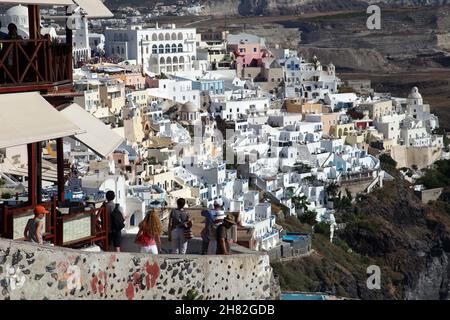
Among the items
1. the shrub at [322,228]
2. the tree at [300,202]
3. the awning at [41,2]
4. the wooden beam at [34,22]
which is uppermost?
the awning at [41,2]

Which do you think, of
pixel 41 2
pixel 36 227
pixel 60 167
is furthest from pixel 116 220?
pixel 41 2

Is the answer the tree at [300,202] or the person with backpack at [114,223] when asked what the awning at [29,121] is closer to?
the person with backpack at [114,223]

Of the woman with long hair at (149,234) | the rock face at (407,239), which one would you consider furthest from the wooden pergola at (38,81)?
the rock face at (407,239)

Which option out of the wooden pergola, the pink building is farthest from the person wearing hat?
the pink building

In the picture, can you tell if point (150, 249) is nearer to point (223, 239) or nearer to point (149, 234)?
point (149, 234)

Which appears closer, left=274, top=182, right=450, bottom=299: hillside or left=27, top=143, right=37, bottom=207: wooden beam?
left=27, top=143, right=37, bottom=207: wooden beam

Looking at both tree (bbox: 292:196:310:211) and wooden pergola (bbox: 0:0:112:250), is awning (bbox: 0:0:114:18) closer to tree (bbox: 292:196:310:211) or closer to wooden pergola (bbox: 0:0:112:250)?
wooden pergola (bbox: 0:0:112:250)
